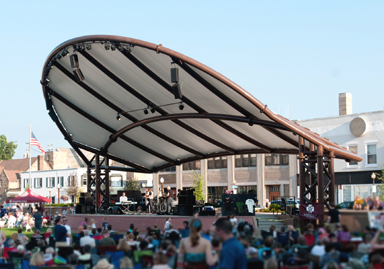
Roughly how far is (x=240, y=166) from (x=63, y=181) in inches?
1086

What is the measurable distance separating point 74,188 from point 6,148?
4820 centimetres

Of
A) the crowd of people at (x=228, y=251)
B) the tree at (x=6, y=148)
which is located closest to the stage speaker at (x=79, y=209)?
the crowd of people at (x=228, y=251)

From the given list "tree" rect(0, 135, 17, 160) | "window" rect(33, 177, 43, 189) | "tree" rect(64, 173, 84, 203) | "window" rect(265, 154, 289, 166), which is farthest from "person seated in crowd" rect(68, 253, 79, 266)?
"tree" rect(0, 135, 17, 160)

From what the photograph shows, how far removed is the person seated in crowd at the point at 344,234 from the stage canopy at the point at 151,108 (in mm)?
7511

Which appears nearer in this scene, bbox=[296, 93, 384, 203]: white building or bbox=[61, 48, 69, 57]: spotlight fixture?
bbox=[61, 48, 69, 57]: spotlight fixture

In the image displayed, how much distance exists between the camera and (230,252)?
5707 millimetres

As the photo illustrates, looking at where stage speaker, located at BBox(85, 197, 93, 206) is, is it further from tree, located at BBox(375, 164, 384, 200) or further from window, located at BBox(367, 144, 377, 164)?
window, located at BBox(367, 144, 377, 164)

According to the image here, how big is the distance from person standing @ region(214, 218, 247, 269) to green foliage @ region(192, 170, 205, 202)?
43.1 metres

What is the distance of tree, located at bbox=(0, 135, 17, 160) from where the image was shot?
9838 centimetres

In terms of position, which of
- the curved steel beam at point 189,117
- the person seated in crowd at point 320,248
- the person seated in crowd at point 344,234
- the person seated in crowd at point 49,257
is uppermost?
the curved steel beam at point 189,117

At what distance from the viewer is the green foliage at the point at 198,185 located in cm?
4947

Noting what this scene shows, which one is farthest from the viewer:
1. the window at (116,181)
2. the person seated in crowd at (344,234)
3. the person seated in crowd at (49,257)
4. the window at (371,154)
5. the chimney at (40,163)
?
the chimney at (40,163)

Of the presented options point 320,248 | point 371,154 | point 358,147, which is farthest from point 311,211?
point 358,147

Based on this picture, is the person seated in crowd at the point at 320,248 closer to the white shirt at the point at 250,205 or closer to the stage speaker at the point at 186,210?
the white shirt at the point at 250,205
